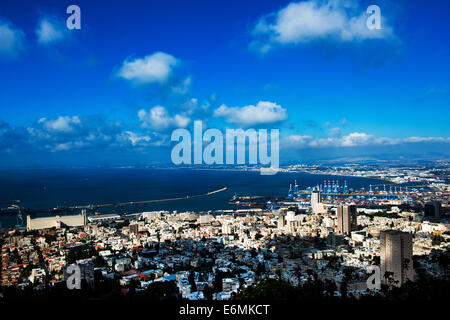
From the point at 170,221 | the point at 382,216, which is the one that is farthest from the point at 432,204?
the point at 170,221

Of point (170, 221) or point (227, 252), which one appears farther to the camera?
point (170, 221)

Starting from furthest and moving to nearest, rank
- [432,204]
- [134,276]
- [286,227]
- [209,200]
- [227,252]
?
[209,200] < [432,204] < [286,227] < [227,252] < [134,276]

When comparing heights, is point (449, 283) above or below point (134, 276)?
above

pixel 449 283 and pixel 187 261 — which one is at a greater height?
pixel 449 283

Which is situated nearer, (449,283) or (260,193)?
(449,283)

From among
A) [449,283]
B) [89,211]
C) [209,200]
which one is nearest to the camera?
[449,283]

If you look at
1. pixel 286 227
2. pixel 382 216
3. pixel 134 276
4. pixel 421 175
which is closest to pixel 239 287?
pixel 134 276
